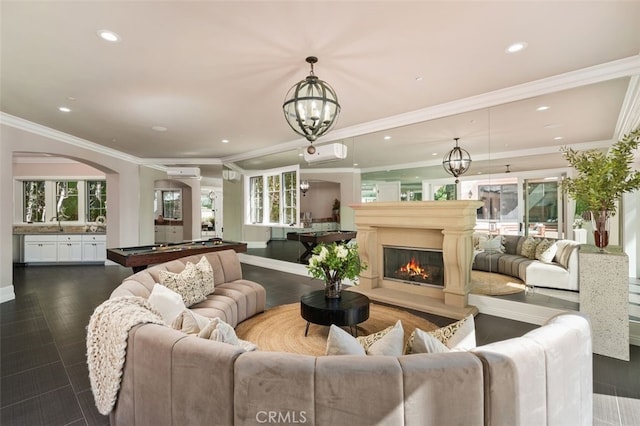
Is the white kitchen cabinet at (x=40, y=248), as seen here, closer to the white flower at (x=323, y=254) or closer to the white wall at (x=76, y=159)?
the white wall at (x=76, y=159)

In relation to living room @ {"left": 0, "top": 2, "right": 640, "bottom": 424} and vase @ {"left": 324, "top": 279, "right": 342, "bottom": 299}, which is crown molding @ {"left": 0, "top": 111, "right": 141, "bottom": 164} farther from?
vase @ {"left": 324, "top": 279, "right": 342, "bottom": 299}

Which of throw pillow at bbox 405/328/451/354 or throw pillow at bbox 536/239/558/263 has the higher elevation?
throw pillow at bbox 536/239/558/263

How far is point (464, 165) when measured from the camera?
13.6 feet

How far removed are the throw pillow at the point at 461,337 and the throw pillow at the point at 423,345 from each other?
9 cm

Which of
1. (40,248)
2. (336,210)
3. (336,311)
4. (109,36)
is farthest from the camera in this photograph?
(40,248)

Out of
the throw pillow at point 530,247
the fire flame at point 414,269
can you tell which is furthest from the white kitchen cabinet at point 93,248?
the throw pillow at point 530,247

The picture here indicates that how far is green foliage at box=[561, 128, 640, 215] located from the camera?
2.79 metres

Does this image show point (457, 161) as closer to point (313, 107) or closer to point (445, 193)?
point (445, 193)

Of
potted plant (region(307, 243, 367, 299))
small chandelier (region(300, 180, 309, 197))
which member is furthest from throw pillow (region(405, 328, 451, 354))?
small chandelier (region(300, 180, 309, 197))

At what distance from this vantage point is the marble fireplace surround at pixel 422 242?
4.09 meters

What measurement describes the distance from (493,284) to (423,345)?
3.31 metres

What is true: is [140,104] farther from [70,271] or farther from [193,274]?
[70,271]

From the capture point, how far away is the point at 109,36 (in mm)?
2463

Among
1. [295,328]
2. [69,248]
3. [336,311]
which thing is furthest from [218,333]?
[69,248]
